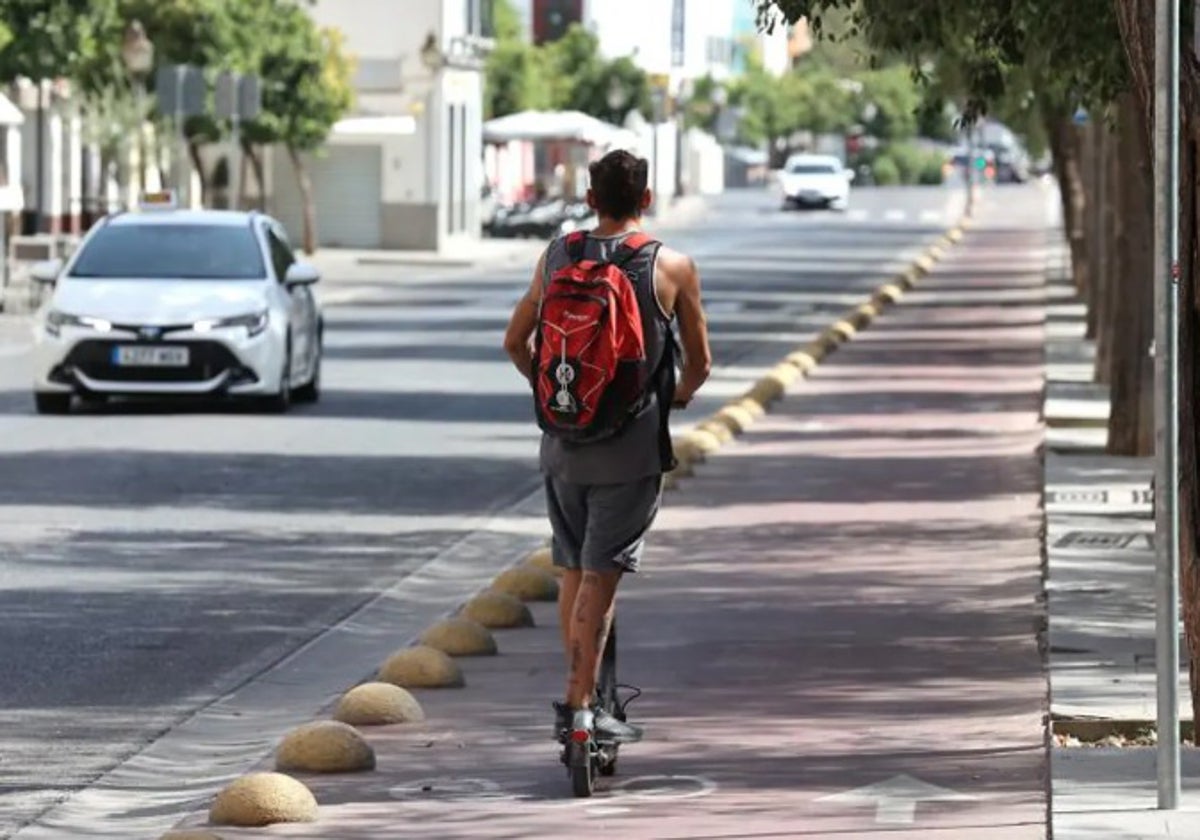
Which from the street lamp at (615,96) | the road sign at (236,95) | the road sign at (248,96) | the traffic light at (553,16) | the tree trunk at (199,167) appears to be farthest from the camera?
the traffic light at (553,16)

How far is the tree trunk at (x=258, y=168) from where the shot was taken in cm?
6344

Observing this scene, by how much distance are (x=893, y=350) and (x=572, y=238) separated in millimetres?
25798

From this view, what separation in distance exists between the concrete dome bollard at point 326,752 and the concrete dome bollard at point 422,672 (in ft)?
5.18

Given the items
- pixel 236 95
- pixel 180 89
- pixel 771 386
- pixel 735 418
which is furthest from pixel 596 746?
pixel 236 95

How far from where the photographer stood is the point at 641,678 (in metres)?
12.0

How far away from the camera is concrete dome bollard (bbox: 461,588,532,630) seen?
13344mm

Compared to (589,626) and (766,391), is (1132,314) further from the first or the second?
(589,626)

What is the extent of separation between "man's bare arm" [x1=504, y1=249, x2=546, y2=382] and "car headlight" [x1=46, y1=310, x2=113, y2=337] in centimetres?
1455

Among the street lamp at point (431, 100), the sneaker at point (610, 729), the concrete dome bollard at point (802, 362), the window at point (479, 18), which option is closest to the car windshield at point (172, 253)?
the concrete dome bollard at point (802, 362)

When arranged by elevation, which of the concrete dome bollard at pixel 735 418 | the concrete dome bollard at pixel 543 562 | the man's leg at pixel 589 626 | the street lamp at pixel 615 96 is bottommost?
the concrete dome bollard at pixel 735 418

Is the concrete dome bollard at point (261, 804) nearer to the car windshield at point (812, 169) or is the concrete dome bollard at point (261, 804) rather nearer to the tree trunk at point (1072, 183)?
the tree trunk at point (1072, 183)

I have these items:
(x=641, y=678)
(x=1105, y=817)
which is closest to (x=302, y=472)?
(x=641, y=678)

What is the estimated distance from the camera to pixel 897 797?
31.2ft

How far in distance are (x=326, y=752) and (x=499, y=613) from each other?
11.1 ft
